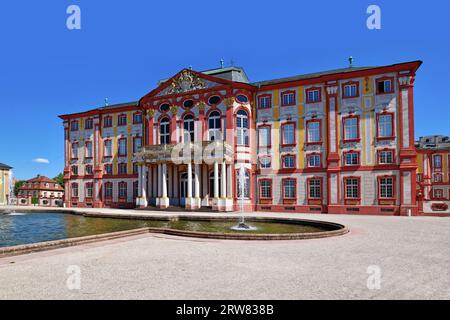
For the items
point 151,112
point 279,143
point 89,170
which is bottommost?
point 89,170

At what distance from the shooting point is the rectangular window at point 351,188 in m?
30.9

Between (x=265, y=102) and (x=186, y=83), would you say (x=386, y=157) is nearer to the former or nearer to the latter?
(x=265, y=102)

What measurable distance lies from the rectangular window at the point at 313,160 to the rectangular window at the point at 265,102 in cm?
697

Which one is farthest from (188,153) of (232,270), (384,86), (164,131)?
(232,270)

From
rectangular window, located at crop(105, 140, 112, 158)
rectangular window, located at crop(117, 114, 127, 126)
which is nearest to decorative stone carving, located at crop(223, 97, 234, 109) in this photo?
rectangular window, located at crop(117, 114, 127, 126)

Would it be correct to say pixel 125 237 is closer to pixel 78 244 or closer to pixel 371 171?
pixel 78 244

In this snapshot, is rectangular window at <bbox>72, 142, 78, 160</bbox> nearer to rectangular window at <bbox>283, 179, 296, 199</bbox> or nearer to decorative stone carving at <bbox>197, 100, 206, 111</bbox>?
decorative stone carving at <bbox>197, 100, 206, 111</bbox>

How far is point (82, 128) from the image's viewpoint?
152 ft

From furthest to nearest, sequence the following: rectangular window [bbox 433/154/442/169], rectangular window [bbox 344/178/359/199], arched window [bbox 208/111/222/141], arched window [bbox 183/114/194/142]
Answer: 1. rectangular window [bbox 433/154/442/169]
2. arched window [bbox 183/114/194/142]
3. arched window [bbox 208/111/222/141]
4. rectangular window [bbox 344/178/359/199]

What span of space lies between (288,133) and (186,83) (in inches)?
518

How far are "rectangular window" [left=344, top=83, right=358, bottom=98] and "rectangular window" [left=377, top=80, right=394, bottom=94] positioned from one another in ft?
6.59

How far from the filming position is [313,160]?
3297 centimetres

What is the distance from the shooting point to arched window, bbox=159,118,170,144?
3847cm
